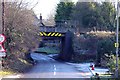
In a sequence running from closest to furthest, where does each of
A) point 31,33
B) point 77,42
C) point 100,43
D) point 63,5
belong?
point 31,33 < point 100,43 < point 77,42 < point 63,5

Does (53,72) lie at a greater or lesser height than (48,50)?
greater

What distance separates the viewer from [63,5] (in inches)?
2997

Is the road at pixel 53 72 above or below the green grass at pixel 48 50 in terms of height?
above

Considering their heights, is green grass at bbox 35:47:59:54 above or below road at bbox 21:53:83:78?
below

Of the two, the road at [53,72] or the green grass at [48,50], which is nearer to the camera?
the road at [53,72]

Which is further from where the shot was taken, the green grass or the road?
the green grass

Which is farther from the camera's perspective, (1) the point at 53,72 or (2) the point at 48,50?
(2) the point at 48,50

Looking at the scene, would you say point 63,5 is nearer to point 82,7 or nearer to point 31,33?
point 82,7

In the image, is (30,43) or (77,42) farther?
(77,42)

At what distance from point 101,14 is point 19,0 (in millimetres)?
22471

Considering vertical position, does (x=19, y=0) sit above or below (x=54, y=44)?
above

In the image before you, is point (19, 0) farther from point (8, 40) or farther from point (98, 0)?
point (98, 0)

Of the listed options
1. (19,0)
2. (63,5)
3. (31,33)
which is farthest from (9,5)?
(63,5)

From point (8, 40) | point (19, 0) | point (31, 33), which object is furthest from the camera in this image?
point (31, 33)
